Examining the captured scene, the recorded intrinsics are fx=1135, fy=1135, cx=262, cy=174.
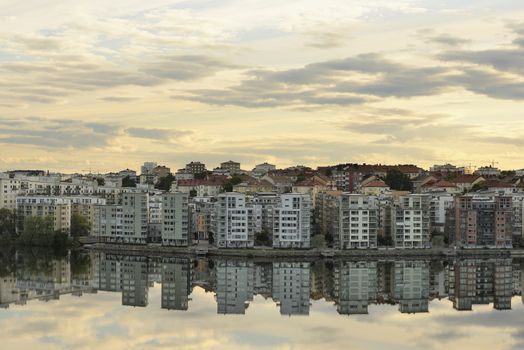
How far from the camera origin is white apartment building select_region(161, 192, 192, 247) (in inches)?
1045

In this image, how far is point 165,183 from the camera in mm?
44062

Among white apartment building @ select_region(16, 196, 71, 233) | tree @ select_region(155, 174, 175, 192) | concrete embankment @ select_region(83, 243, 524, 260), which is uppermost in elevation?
tree @ select_region(155, 174, 175, 192)

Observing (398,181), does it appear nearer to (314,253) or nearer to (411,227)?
(411,227)

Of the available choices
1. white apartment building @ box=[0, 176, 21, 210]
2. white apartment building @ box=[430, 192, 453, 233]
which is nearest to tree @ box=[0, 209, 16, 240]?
white apartment building @ box=[0, 176, 21, 210]

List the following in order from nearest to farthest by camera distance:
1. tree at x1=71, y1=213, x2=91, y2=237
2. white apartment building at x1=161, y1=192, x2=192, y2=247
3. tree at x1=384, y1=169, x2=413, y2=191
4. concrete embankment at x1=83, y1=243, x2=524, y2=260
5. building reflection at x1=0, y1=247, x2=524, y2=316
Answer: building reflection at x1=0, y1=247, x2=524, y2=316, concrete embankment at x1=83, y1=243, x2=524, y2=260, white apartment building at x1=161, y1=192, x2=192, y2=247, tree at x1=71, y1=213, x2=91, y2=237, tree at x1=384, y1=169, x2=413, y2=191

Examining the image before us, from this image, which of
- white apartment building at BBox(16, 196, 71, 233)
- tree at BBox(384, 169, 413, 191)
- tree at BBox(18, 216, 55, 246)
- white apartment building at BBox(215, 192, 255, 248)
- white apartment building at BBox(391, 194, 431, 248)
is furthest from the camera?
tree at BBox(384, 169, 413, 191)

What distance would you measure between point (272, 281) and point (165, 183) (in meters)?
24.8

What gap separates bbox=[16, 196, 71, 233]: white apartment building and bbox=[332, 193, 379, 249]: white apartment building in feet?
23.2

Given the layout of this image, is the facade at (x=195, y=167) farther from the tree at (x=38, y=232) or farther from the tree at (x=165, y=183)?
the tree at (x=38, y=232)

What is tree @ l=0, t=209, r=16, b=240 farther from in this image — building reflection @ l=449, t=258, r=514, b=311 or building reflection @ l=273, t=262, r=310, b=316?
building reflection @ l=449, t=258, r=514, b=311

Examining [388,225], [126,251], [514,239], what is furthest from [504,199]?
[126,251]

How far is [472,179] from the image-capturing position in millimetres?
38438

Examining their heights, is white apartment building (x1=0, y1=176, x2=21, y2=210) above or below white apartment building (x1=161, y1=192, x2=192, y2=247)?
above

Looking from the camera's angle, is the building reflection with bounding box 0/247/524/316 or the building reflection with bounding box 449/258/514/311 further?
the building reflection with bounding box 449/258/514/311
